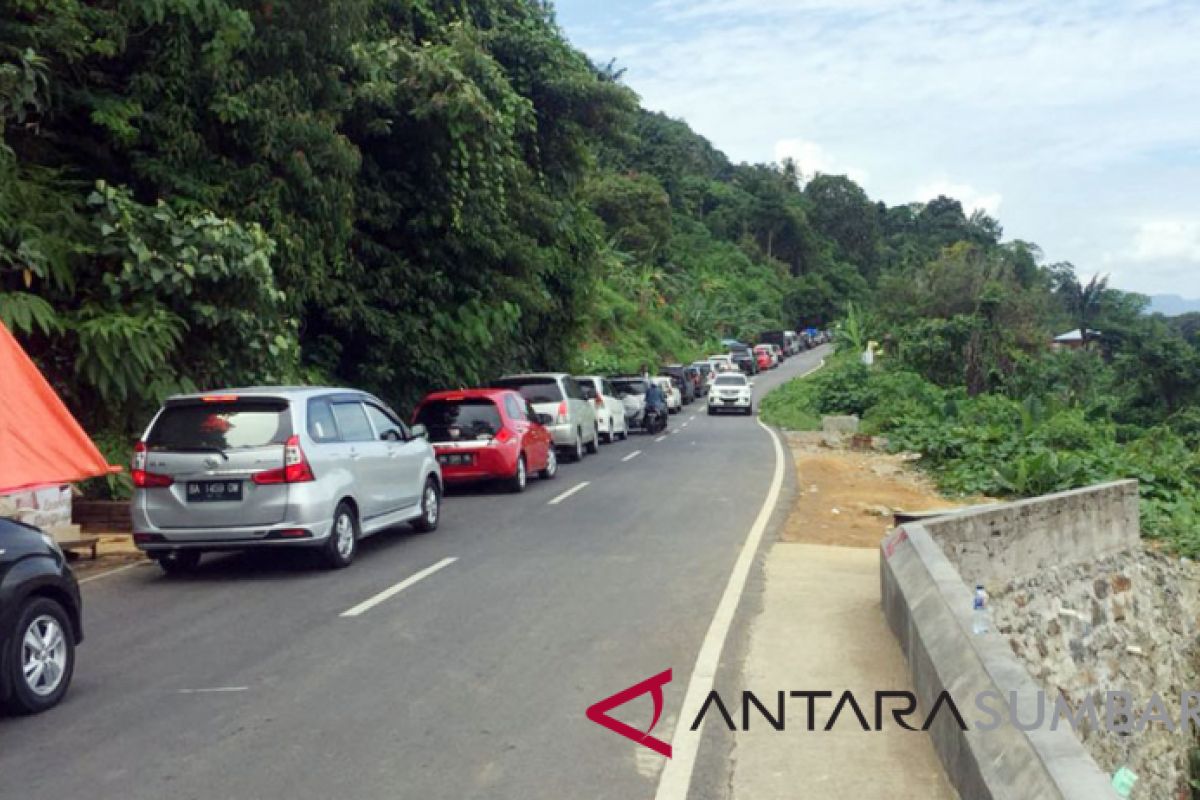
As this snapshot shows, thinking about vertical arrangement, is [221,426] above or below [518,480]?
above

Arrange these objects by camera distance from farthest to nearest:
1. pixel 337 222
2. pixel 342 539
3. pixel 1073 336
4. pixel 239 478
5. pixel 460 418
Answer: pixel 1073 336, pixel 337 222, pixel 460 418, pixel 342 539, pixel 239 478

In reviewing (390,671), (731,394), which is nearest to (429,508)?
(390,671)

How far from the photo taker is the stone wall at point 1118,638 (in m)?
10.7

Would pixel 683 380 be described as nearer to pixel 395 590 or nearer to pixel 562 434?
pixel 562 434

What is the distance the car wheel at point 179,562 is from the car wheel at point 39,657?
387 centimetres

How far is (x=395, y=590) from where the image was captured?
9.40 m

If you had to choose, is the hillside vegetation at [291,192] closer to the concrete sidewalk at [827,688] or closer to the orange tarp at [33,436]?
the orange tarp at [33,436]

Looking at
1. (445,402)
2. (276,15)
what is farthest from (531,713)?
(276,15)

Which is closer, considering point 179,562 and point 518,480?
point 179,562

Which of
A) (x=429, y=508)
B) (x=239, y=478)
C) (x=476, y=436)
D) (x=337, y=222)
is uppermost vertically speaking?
(x=337, y=222)

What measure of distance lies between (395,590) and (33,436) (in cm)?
332

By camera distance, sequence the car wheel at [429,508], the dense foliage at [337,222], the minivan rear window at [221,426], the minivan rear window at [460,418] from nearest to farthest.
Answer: the minivan rear window at [221,426], the car wheel at [429,508], the dense foliage at [337,222], the minivan rear window at [460,418]

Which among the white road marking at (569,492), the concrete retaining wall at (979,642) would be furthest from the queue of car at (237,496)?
the concrete retaining wall at (979,642)

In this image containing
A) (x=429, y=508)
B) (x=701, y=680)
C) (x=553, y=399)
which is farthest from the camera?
(x=553, y=399)
